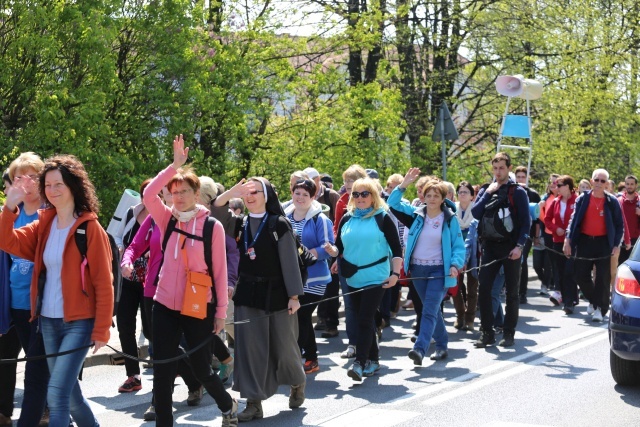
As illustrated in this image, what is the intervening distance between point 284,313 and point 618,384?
9.80 ft

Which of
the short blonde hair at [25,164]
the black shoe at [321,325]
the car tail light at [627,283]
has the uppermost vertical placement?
the short blonde hair at [25,164]

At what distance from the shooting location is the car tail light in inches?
349

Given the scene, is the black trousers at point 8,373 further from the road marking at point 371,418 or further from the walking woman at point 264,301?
the road marking at point 371,418

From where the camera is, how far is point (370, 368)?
387 inches

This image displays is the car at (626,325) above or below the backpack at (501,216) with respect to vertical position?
below

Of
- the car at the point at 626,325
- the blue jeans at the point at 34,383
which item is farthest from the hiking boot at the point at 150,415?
the car at the point at 626,325

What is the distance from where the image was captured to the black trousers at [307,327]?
10.1 metres

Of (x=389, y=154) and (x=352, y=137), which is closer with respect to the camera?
(x=352, y=137)

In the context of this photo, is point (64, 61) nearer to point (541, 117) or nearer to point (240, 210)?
point (240, 210)

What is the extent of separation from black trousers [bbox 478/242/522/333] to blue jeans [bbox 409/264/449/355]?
115cm

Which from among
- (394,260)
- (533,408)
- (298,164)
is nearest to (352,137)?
(298,164)

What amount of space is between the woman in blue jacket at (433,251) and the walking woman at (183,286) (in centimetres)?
352

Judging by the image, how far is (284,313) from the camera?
8.16 metres

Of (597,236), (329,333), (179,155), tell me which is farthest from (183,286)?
(597,236)
